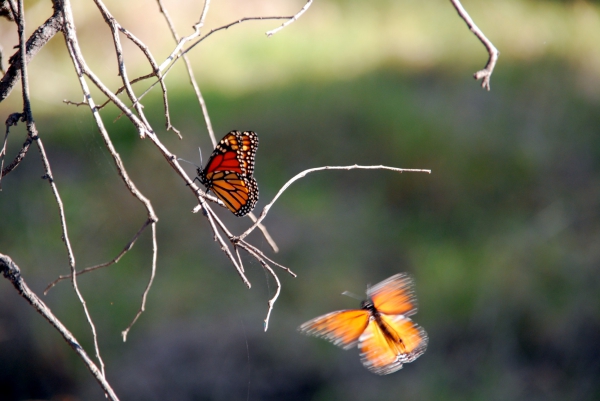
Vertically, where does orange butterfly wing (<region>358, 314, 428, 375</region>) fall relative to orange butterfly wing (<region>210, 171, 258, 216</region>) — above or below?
below

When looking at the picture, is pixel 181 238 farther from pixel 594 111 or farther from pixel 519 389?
pixel 594 111

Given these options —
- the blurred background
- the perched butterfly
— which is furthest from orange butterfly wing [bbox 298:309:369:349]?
the blurred background

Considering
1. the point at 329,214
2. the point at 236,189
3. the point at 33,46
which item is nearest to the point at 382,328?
the point at 236,189

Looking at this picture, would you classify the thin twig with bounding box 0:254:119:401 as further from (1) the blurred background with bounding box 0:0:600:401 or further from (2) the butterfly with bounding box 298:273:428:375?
(1) the blurred background with bounding box 0:0:600:401

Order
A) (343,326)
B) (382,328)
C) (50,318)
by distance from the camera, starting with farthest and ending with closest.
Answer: (382,328), (343,326), (50,318)

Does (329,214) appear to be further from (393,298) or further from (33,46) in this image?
(33,46)

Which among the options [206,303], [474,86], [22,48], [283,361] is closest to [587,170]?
[474,86]

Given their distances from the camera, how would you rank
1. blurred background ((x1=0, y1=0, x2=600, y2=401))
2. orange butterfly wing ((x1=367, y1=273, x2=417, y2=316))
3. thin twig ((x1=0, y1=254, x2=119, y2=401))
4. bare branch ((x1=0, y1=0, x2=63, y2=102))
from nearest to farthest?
thin twig ((x1=0, y1=254, x2=119, y2=401)), bare branch ((x1=0, y1=0, x2=63, y2=102)), orange butterfly wing ((x1=367, y1=273, x2=417, y2=316)), blurred background ((x1=0, y1=0, x2=600, y2=401))
